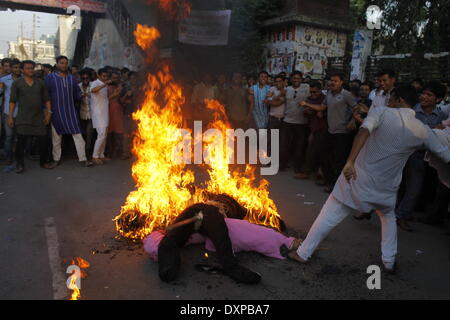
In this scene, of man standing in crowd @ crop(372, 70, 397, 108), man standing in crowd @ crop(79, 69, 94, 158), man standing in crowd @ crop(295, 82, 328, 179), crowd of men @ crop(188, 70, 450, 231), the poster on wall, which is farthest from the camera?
the poster on wall

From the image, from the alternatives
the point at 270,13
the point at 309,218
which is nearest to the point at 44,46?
the point at 270,13

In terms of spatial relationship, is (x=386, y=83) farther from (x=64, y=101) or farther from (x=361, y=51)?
(x=64, y=101)

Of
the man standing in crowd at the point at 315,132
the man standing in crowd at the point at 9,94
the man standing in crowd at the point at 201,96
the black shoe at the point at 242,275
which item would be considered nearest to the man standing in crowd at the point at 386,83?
the man standing in crowd at the point at 315,132

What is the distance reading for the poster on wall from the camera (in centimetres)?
1122

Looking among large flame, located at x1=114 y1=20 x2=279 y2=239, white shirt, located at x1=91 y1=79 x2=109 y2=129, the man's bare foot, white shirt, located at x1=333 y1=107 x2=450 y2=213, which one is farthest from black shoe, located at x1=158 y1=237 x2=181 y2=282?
white shirt, located at x1=91 y1=79 x2=109 y2=129

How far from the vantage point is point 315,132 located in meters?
7.46

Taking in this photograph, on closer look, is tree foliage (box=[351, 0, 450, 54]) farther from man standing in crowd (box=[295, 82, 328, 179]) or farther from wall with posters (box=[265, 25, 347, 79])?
man standing in crowd (box=[295, 82, 328, 179])

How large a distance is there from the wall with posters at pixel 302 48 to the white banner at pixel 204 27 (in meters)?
2.53

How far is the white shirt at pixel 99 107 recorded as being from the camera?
794 centimetres

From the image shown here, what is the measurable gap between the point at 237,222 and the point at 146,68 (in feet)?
24.7

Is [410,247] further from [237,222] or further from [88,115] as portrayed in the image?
[88,115]

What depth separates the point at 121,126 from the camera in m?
8.62

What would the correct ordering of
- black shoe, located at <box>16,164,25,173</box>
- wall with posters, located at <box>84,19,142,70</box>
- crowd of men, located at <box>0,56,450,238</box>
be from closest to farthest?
1. crowd of men, located at <box>0,56,450,238</box>
2. black shoe, located at <box>16,164,25,173</box>
3. wall with posters, located at <box>84,19,142,70</box>

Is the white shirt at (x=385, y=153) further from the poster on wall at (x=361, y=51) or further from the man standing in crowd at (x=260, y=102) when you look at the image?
the poster on wall at (x=361, y=51)
